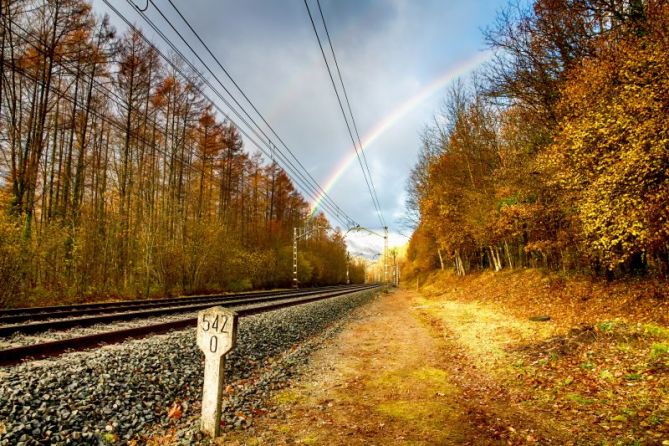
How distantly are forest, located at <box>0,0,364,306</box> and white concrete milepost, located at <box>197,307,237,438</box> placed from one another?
12.3 meters

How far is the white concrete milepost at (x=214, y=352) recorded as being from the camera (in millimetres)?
3717

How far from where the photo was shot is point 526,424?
13.6 feet

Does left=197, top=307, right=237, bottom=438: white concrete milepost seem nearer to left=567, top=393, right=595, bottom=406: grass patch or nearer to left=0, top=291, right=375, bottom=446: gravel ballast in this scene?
left=0, top=291, right=375, bottom=446: gravel ballast

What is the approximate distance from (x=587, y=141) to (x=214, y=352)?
9095mm

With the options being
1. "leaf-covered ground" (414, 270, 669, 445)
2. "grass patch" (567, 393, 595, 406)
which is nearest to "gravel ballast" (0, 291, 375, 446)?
"leaf-covered ground" (414, 270, 669, 445)

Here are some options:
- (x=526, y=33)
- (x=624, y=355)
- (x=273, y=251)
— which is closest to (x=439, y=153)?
(x=526, y=33)

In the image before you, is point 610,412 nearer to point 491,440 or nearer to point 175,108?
point 491,440

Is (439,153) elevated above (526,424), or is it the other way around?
(439,153)

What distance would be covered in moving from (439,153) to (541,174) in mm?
14962

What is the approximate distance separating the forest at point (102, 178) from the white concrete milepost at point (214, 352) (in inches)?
486

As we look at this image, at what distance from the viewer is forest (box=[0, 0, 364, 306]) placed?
14.9 m

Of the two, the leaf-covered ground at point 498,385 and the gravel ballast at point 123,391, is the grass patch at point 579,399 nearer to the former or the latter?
the leaf-covered ground at point 498,385

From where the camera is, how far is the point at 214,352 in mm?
3865

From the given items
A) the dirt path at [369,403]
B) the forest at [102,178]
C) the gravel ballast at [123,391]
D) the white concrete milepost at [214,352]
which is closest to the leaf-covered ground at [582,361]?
the dirt path at [369,403]
